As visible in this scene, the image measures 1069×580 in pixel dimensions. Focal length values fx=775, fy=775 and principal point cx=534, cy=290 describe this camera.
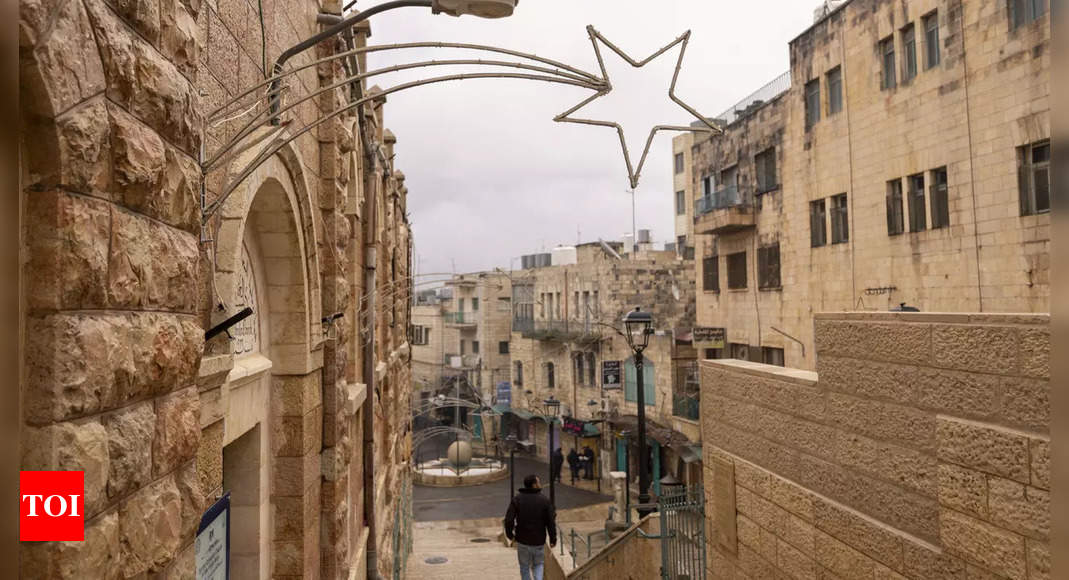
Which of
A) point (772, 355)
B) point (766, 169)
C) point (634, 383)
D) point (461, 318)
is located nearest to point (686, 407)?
point (634, 383)

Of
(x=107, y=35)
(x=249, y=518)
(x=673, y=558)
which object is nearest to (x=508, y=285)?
(x=673, y=558)

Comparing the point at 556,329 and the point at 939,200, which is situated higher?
the point at 939,200

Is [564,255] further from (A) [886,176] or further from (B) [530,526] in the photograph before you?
(B) [530,526]

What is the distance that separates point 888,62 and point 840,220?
389 cm

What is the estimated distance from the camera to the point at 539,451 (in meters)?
42.5

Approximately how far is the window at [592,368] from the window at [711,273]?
9.96 m

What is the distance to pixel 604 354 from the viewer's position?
1384 inches

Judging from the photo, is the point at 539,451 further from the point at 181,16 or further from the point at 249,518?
the point at 181,16

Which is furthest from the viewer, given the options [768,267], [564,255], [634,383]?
[564,255]

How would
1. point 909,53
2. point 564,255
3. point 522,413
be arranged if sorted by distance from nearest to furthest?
point 909,53 → point 522,413 → point 564,255

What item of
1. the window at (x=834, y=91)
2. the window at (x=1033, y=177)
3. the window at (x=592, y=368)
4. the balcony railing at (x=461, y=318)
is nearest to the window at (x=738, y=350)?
the window at (x=834, y=91)

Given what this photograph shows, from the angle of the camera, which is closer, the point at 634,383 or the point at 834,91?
the point at 834,91

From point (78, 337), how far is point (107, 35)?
0.73 m

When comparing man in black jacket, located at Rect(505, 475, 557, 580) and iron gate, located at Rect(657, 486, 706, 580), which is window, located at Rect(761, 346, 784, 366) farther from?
man in black jacket, located at Rect(505, 475, 557, 580)
